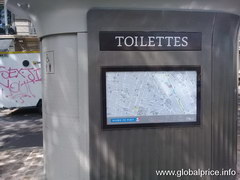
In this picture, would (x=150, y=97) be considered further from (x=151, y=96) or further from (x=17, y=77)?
(x=17, y=77)

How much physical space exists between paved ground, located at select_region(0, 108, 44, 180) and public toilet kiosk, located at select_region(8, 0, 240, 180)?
1.29 metres

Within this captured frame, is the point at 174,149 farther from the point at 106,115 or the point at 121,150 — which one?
the point at 106,115

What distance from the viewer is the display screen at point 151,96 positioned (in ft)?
9.76

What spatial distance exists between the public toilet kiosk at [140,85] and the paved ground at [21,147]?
4.22 feet

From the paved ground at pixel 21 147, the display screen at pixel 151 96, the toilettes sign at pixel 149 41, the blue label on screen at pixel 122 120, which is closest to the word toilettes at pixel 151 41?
the toilettes sign at pixel 149 41

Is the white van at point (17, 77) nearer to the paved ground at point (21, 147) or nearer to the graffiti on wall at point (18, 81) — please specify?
the graffiti on wall at point (18, 81)

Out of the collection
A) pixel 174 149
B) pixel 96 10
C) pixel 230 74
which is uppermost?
pixel 96 10

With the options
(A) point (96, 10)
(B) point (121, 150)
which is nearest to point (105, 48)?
(A) point (96, 10)

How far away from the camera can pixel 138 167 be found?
120 inches

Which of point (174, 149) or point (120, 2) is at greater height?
point (120, 2)

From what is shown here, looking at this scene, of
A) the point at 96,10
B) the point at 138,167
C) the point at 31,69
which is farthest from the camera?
the point at 31,69

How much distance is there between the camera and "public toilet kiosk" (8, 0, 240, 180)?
2914mm

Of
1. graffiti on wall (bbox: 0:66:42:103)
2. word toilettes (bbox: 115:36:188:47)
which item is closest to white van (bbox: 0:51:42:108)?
graffiti on wall (bbox: 0:66:42:103)

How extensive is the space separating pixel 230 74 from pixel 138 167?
168 cm
